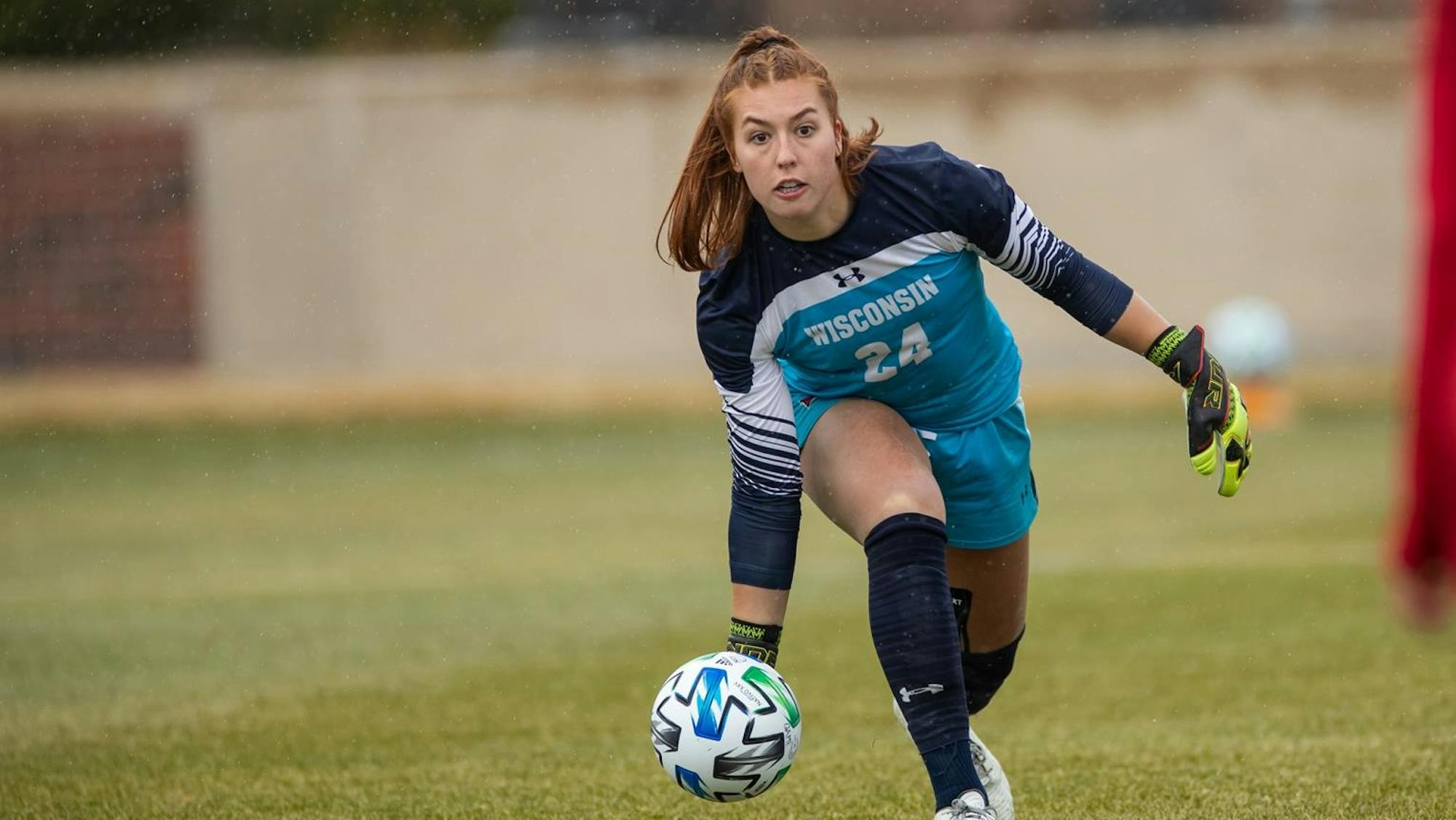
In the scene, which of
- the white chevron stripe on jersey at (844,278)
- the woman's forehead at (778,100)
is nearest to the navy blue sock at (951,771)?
the white chevron stripe on jersey at (844,278)

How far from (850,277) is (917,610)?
0.80 meters

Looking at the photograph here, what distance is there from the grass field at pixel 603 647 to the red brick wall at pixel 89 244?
13.4 feet

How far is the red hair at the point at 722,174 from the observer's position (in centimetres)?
434

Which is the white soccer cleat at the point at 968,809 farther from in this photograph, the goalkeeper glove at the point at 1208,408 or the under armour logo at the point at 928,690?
the goalkeeper glove at the point at 1208,408

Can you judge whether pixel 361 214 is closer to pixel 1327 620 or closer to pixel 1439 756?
pixel 1327 620

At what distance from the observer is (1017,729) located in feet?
20.5

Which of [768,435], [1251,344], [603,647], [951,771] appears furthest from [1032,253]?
[1251,344]

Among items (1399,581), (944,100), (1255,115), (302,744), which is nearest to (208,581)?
(302,744)

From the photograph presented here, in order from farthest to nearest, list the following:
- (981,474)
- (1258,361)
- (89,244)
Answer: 1. (89,244)
2. (1258,361)
3. (981,474)

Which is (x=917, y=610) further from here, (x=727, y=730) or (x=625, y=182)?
(x=625, y=182)

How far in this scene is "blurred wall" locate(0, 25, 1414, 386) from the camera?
21.3 meters

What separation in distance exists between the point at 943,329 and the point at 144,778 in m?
2.88

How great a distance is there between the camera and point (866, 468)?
4379 millimetres

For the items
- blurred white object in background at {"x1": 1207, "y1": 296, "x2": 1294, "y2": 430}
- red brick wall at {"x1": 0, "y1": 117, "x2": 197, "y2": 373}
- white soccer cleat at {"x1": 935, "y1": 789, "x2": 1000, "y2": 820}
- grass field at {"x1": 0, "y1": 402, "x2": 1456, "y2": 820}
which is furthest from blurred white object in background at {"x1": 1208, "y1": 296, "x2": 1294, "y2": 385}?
white soccer cleat at {"x1": 935, "y1": 789, "x2": 1000, "y2": 820}
